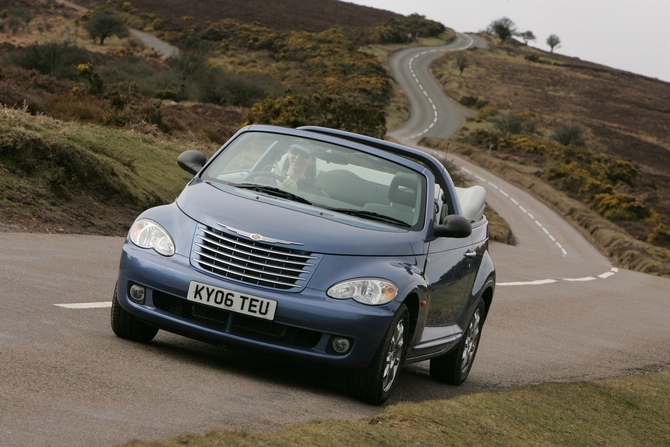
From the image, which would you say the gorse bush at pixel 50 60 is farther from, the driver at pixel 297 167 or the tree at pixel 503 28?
the tree at pixel 503 28

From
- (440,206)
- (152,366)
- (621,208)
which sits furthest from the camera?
(621,208)

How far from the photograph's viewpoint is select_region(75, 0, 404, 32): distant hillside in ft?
406

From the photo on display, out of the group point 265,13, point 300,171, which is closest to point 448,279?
point 300,171

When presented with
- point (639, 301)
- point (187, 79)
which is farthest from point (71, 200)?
point (187, 79)

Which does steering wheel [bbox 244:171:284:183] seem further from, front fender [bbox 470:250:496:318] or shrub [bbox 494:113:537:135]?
shrub [bbox 494:113:537:135]

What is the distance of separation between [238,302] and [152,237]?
795 mm

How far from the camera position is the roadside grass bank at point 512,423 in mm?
5691

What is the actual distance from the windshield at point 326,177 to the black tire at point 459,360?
1462 mm

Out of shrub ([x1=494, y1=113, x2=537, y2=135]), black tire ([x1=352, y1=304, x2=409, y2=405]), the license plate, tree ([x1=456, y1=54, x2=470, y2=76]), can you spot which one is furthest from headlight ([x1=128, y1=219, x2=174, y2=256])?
tree ([x1=456, y1=54, x2=470, y2=76])

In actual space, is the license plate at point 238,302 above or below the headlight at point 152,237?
below

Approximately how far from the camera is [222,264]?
7281mm

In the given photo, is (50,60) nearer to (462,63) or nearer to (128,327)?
(128,327)

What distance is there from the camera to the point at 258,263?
7215mm

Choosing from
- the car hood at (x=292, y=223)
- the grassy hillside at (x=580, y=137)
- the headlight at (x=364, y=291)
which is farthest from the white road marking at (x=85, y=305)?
the grassy hillside at (x=580, y=137)
